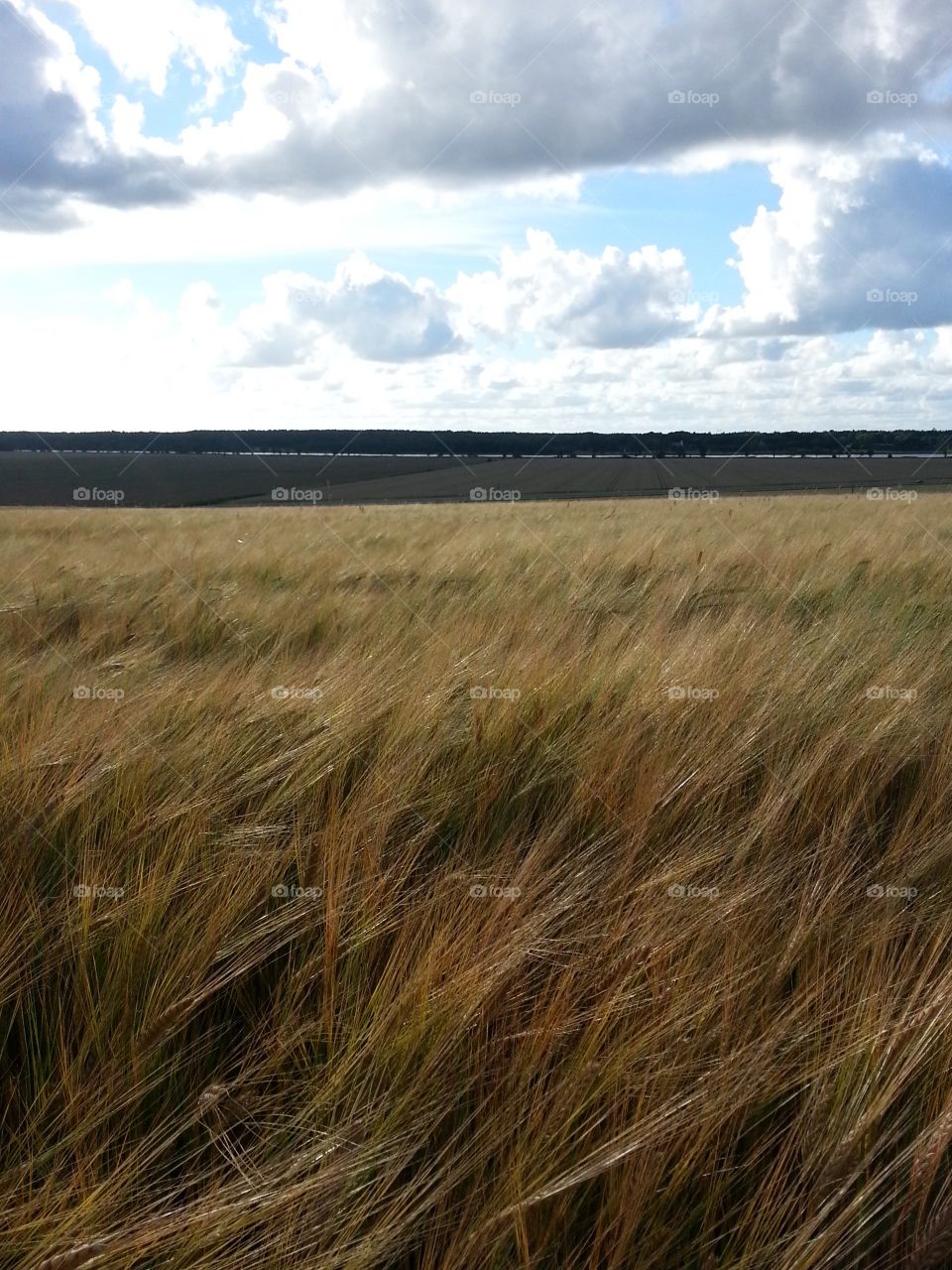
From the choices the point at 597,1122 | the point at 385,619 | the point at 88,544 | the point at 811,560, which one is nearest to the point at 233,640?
the point at 385,619

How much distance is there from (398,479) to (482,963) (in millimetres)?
59143

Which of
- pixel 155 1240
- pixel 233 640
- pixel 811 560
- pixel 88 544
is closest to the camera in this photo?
pixel 155 1240

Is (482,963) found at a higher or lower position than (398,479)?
lower

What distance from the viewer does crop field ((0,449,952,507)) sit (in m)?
44.6

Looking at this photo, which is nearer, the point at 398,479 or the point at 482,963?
the point at 482,963

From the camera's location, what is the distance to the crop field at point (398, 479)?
→ 44.6 metres

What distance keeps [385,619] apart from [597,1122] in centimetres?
290

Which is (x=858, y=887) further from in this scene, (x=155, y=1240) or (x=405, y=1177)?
(x=155, y=1240)

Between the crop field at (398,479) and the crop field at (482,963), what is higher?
the crop field at (398,479)

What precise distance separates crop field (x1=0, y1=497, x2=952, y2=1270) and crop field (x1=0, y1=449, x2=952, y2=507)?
3436 cm

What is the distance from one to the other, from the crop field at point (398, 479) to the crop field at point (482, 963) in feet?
113

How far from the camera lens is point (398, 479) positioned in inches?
2339

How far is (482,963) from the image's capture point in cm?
143

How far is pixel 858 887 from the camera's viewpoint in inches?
71.6
